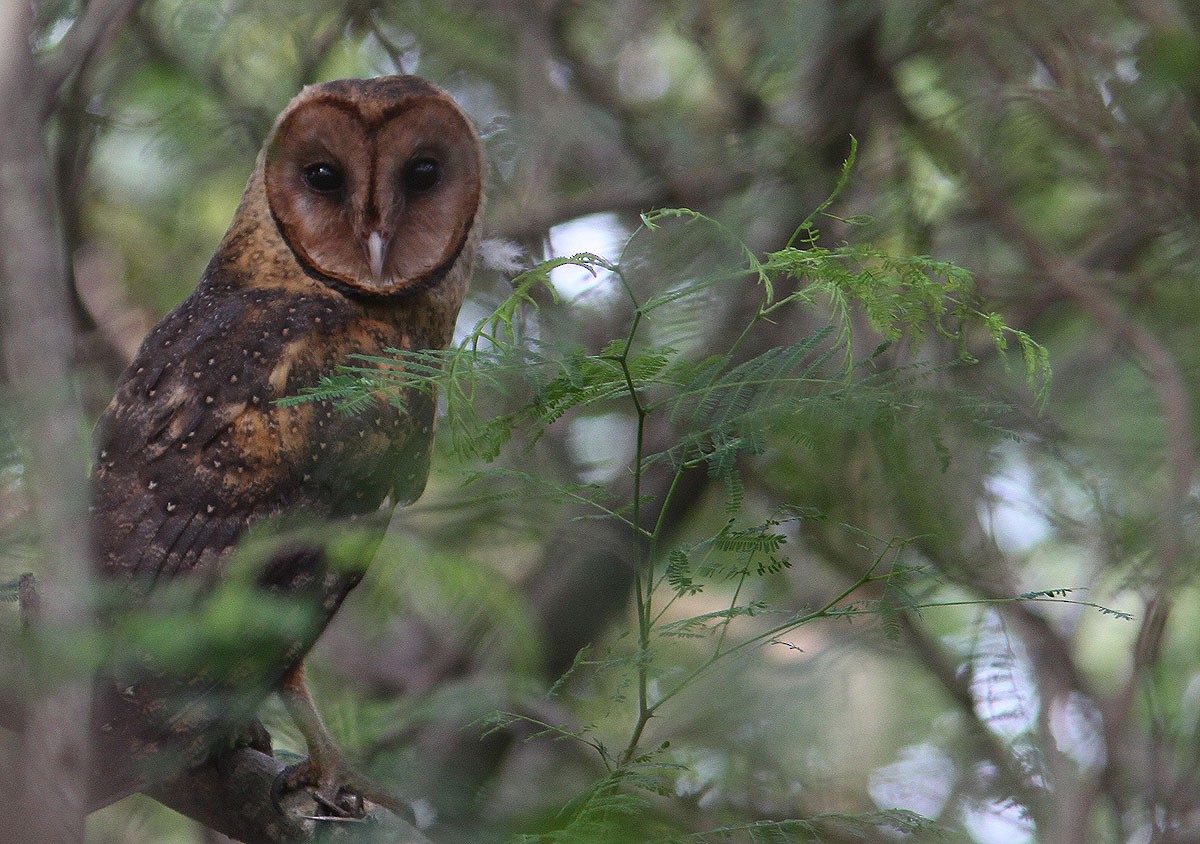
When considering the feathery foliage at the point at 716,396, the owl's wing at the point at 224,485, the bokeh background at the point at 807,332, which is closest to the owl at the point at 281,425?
the owl's wing at the point at 224,485

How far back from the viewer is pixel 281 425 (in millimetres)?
2506

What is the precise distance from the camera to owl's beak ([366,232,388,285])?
272 cm

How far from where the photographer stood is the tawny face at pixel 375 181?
109 inches

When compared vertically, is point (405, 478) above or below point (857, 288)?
below

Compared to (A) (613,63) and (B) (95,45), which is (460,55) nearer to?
(A) (613,63)

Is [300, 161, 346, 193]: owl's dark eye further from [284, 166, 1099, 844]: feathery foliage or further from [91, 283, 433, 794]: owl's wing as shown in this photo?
[284, 166, 1099, 844]: feathery foliage

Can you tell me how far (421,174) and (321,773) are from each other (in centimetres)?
139

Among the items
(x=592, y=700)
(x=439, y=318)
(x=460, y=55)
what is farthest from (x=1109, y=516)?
(x=460, y=55)

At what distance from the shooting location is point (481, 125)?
410 cm

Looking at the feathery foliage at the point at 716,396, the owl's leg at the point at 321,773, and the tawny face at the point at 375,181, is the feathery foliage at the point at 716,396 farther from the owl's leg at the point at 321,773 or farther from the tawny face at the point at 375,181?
the tawny face at the point at 375,181

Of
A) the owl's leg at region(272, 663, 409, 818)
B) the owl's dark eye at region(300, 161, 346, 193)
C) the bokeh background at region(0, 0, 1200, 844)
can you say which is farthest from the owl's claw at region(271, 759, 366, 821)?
the owl's dark eye at region(300, 161, 346, 193)

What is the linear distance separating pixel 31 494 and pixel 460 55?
2819mm

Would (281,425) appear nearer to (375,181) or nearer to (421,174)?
(375,181)

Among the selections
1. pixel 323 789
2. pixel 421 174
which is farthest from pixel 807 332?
pixel 323 789
